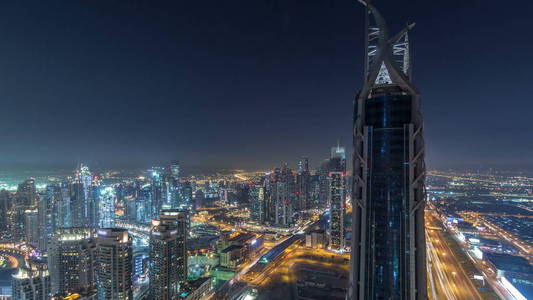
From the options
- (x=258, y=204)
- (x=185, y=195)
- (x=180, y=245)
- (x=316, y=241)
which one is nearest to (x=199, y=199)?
(x=185, y=195)

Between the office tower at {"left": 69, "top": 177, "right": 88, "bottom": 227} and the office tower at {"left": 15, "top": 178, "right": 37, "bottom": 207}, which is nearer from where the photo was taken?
the office tower at {"left": 69, "top": 177, "right": 88, "bottom": 227}

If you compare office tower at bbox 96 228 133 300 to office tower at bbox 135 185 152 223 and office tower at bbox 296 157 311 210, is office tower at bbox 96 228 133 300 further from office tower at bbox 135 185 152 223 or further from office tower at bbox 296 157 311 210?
office tower at bbox 296 157 311 210

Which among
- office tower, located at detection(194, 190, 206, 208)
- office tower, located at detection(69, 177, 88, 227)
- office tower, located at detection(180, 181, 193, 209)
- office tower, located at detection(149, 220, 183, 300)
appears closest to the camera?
office tower, located at detection(149, 220, 183, 300)

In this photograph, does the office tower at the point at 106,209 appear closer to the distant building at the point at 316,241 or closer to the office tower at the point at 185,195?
the office tower at the point at 185,195

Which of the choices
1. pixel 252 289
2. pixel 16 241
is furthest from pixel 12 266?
pixel 252 289

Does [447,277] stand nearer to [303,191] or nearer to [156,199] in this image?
[303,191]

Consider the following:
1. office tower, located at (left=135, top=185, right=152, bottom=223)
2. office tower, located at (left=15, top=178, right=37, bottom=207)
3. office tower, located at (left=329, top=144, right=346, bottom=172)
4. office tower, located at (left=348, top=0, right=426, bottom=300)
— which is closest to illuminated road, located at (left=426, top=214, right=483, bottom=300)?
office tower, located at (left=348, top=0, right=426, bottom=300)

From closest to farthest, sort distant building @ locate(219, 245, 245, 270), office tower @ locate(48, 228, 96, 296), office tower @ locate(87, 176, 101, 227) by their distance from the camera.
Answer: office tower @ locate(48, 228, 96, 296) → distant building @ locate(219, 245, 245, 270) → office tower @ locate(87, 176, 101, 227)
